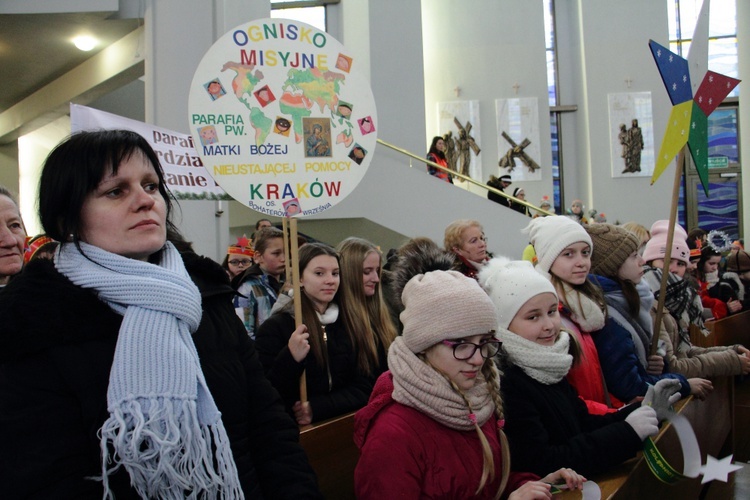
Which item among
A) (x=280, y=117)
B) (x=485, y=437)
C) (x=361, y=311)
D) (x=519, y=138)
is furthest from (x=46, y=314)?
(x=519, y=138)

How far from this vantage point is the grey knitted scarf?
124 centimetres

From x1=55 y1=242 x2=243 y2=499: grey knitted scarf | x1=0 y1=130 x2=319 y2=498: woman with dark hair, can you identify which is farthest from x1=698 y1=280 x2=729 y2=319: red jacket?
x1=55 y1=242 x2=243 y2=499: grey knitted scarf

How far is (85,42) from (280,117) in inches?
192

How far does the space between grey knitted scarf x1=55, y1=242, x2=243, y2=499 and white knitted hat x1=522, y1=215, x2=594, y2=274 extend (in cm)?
189

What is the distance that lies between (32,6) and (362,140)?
15.2ft

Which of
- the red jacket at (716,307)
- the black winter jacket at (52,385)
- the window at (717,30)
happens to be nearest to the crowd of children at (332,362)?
the black winter jacket at (52,385)

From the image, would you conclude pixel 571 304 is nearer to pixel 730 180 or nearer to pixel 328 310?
pixel 328 310

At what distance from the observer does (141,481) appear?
1255 mm

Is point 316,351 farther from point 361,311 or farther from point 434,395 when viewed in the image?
point 434,395

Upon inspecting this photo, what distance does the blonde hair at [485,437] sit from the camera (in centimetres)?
180

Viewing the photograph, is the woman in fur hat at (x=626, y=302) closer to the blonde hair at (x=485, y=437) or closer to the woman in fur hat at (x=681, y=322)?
the woman in fur hat at (x=681, y=322)

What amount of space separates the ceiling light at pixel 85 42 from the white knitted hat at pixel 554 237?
214 inches

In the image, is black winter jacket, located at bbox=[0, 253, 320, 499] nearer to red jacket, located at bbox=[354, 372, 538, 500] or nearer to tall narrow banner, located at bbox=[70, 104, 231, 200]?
red jacket, located at bbox=[354, 372, 538, 500]

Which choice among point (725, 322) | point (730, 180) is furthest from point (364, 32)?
point (730, 180)
